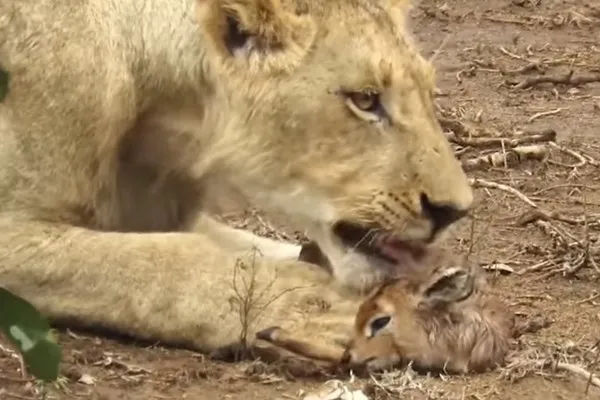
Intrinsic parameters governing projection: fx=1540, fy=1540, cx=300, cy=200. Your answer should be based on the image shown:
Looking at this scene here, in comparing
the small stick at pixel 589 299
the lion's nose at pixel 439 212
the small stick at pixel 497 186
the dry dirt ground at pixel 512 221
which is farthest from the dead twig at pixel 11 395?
the small stick at pixel 497 186

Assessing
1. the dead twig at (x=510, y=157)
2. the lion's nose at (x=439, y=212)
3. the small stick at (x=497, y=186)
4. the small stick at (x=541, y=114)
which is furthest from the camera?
the small stick at (x=541, y=114)

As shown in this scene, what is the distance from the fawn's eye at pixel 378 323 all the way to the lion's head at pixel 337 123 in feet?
0.54

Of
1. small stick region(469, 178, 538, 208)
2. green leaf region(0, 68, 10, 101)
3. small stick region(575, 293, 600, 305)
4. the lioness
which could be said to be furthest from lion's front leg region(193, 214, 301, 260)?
green leaf region(0, 68, 10, 101)

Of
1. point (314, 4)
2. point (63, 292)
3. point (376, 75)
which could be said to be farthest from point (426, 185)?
point (63, 292)

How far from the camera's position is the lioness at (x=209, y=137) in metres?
3.40

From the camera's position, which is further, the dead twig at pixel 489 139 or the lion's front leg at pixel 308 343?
the dead twig at pixel 489 139

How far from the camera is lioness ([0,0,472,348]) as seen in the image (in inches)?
134

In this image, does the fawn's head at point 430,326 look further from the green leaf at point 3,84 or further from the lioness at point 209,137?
the green leaf at point 3,84

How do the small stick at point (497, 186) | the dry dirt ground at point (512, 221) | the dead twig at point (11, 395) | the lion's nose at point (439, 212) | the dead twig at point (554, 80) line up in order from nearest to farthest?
1. the dead twig at point (11, 395)
2. the dry dirt ground at point (512, 221)
3. the lion's nose at point (439, 212)
4. the small stick at point (497, 186)
5. the dead twig at point (554, 80)

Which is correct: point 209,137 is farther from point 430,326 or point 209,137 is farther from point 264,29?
point 430,326

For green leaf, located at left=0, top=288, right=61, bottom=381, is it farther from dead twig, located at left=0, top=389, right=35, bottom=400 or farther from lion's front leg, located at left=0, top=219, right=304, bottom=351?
lion's front leg, located at left=0, top=219, right=304, bottom=351

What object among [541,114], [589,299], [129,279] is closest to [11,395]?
[129,279]

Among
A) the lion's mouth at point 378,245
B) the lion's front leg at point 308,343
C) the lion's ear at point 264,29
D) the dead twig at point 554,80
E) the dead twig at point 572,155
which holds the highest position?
the lion's ear at point 264,29

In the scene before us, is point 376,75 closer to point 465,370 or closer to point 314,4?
point 314,4
